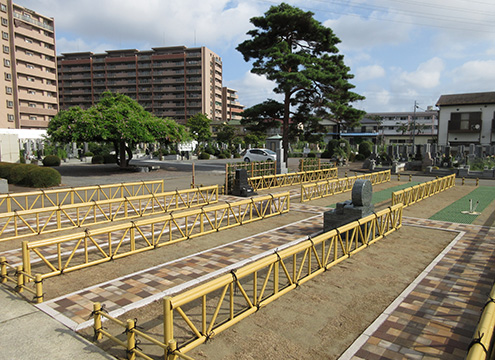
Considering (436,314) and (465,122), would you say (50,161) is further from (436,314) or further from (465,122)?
(465,122)

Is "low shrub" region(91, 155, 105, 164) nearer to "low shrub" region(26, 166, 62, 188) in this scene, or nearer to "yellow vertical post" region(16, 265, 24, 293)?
"low shrub" region(26, 166, 62, 188)

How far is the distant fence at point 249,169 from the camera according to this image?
19072 millimetres

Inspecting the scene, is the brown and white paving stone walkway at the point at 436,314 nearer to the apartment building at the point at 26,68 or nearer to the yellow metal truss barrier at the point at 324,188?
the yellow metal truss barrier at the point at 324,188

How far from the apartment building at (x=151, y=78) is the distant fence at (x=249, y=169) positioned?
73357 millimetres

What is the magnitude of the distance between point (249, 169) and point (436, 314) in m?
16.3

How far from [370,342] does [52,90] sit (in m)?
83.3

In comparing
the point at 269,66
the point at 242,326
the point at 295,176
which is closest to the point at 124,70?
the point at 269,66

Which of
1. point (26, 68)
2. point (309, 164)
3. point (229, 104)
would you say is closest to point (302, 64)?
point (309, 164)

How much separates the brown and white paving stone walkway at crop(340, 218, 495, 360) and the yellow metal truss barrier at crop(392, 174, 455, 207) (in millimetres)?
5525

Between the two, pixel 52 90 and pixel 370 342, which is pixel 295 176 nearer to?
pixel 370 342

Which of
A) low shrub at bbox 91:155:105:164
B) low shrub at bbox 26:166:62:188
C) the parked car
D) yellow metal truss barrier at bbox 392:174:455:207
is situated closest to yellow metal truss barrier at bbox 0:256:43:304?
yellow metal truss barrier at bbox 392:174:455:207

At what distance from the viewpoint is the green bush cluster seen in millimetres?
20191

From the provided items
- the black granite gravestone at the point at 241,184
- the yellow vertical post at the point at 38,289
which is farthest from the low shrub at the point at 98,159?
the yellow vertical post at the point at 38,289

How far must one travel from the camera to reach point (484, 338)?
3670 millimetres
